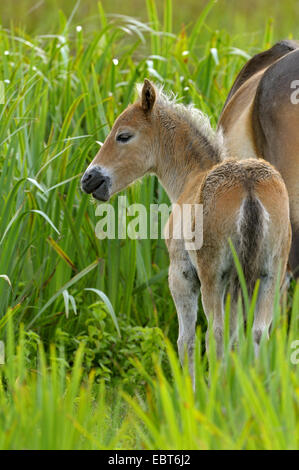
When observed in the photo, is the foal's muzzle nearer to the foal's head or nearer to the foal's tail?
the foal's head

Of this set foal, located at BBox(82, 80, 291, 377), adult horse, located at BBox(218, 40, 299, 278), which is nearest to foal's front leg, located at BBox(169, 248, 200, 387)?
foal, located at BBox(82, 80, 291, 377)

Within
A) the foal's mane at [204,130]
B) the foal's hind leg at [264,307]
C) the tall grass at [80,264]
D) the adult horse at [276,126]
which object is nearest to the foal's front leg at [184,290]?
the tall grass at [80,264]

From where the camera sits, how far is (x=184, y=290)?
4.39 metres

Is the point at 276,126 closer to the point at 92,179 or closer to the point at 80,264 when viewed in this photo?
the point at 92,179

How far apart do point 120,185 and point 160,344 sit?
0.94 meters

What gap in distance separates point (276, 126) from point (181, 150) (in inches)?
25.6

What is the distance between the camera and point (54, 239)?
17.6 feet

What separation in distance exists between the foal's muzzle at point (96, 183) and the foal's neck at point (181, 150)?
33 cm

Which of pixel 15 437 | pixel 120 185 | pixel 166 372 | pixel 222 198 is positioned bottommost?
pixel 15 437

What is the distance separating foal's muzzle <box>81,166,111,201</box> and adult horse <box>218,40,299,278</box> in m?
0.96

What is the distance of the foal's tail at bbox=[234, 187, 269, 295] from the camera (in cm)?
379

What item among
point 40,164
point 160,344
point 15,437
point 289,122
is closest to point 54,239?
point 40,164

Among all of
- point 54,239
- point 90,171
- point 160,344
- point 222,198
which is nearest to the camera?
point 222,198

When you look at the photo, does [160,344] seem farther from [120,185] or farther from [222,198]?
[222,198]
